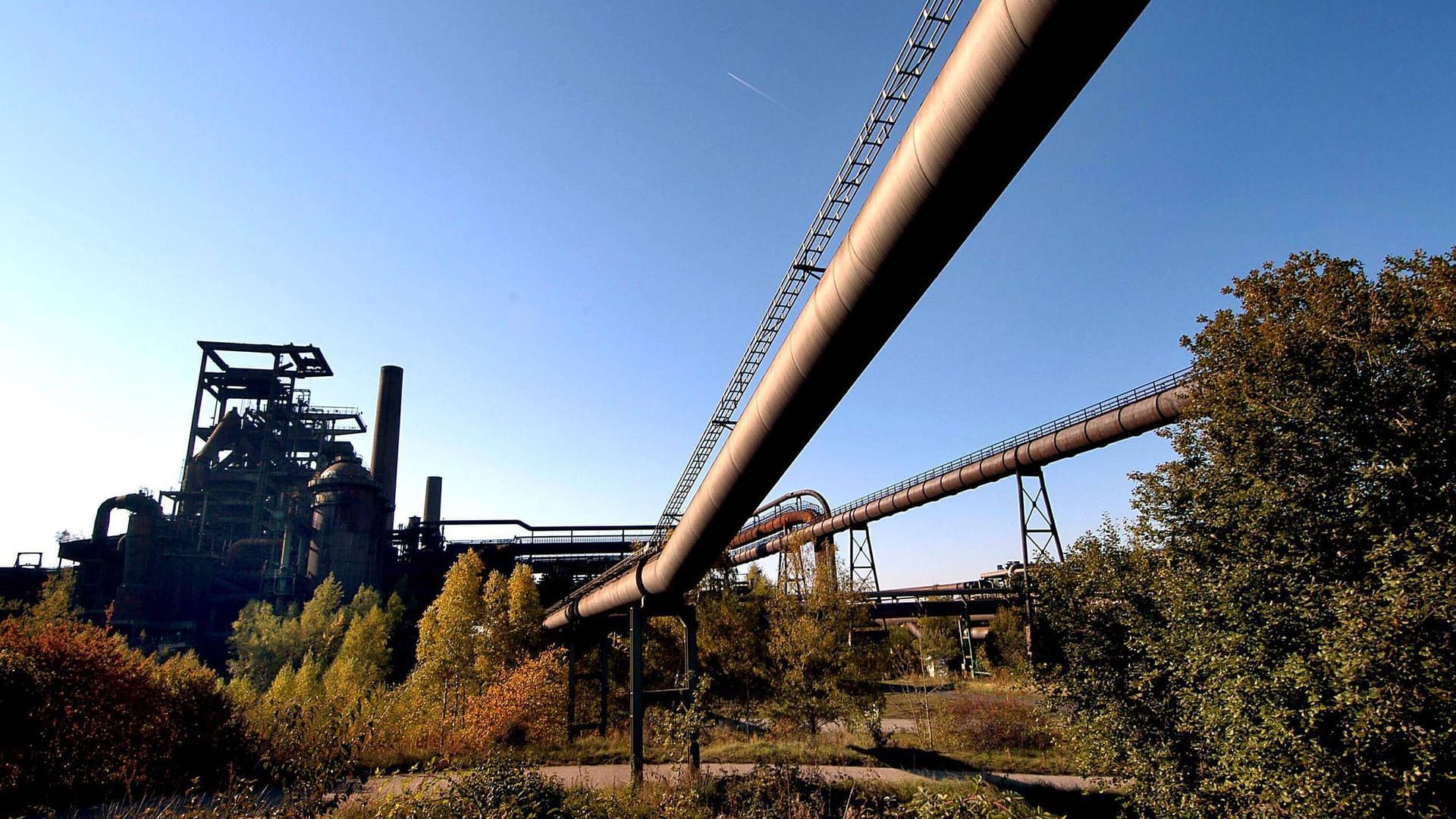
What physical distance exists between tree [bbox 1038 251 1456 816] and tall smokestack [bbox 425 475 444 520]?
74.1 meters

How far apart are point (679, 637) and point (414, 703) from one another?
1152 centimetres

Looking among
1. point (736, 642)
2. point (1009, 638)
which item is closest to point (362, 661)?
point (736, 642)

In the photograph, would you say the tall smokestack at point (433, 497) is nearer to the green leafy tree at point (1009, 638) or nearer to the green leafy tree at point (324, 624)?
the green leafy tree at point (324, 624)

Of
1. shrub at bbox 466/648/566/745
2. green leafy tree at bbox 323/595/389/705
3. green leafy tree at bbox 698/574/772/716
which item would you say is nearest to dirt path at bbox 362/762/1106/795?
shrub at bbox 466/648/566/745

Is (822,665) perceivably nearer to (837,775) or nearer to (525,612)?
(837,775)

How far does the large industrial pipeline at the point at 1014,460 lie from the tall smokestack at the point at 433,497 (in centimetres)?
4600

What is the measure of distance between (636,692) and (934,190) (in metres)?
15.7

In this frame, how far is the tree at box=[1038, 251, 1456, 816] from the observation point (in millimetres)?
7715

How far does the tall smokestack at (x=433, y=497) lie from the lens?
73.2 metres

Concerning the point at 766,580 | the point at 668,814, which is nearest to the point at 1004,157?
the point at 668,814

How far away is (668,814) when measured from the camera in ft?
40.8

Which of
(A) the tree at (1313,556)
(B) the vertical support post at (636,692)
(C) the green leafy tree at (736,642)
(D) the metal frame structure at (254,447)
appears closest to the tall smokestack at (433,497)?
(D) the metal frame structure at (254,447)

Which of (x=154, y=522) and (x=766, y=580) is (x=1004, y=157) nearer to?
(x=766, y=580)

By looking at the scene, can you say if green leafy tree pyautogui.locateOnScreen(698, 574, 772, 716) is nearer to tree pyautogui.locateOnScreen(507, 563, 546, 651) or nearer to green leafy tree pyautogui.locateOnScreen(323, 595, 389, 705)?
tree pyautogui.locateOnScreen(507, 563, 546, 651)
